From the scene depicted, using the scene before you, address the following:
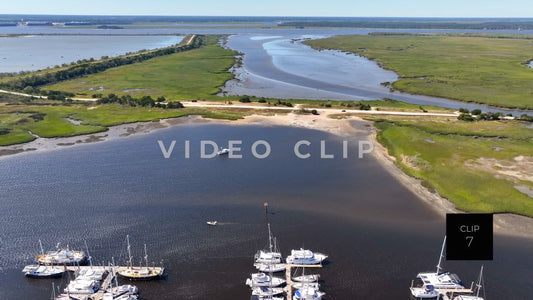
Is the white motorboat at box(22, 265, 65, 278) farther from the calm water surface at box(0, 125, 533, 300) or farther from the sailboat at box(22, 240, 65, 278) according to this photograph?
the calm water surface at box(0, 125, 533, 300)

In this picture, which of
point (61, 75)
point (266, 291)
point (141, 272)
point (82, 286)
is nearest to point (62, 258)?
point (82, 286)

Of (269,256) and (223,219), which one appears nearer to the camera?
(269,256)

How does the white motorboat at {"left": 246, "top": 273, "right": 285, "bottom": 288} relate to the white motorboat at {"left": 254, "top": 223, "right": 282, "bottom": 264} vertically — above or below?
below

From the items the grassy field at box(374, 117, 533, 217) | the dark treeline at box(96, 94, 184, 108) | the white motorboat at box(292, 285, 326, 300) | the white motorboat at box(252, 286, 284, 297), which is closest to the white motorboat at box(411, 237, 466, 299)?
the white motorboat at box(292, 285, 326, 300)

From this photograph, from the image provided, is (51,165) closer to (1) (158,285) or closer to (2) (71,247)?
(2) (71,247)

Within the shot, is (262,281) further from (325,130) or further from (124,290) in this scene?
(325,130)

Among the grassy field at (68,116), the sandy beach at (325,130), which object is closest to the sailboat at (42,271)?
the sandy beach at (325,130)
